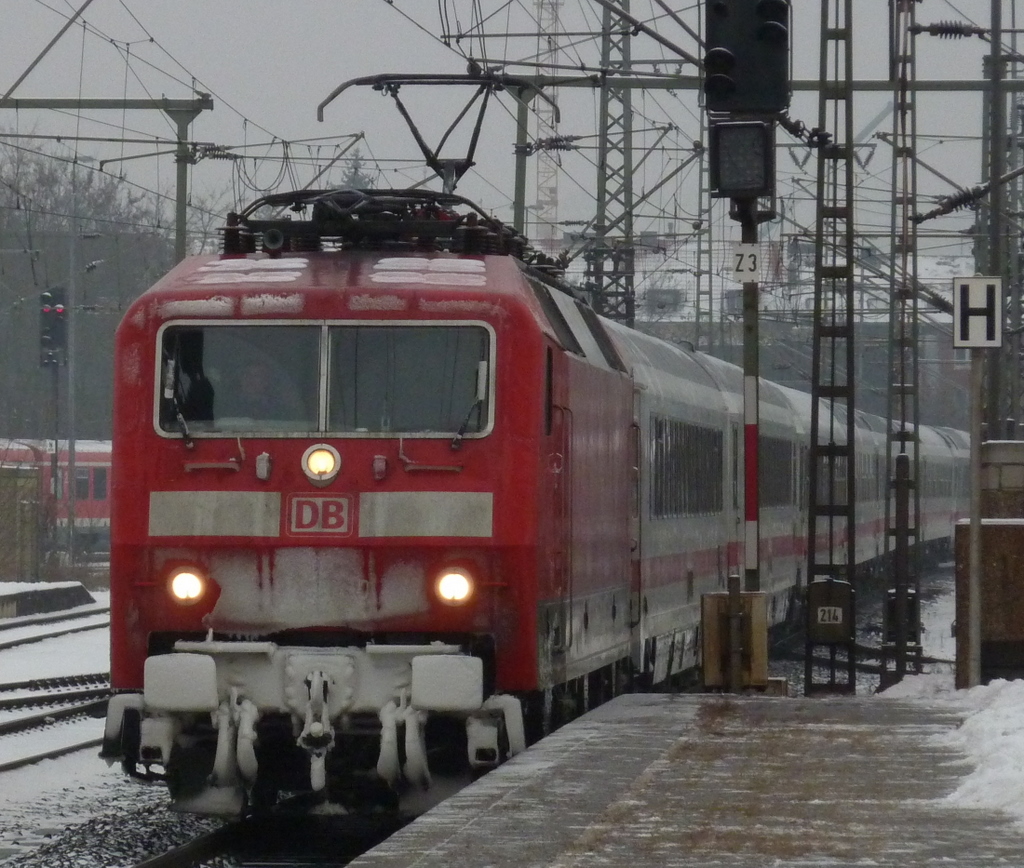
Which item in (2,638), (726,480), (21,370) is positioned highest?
(21,370)

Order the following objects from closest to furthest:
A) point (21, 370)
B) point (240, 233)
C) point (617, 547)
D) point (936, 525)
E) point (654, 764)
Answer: point (654, 764) → point (240, 233) → point (617, 547) → point (936, 525) → point (21, 370)

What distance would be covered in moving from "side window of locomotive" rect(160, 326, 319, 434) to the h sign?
4.59 metres

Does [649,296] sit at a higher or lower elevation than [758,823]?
higher

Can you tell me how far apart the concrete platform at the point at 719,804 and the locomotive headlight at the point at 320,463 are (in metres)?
1.59

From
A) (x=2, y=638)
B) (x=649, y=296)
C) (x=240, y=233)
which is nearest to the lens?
(x=240, y=233)

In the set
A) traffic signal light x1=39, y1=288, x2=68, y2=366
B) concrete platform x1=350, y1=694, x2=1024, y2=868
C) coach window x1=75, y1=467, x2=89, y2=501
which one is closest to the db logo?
concrete platform x1=350, y1=694, x2=1024, y2=868

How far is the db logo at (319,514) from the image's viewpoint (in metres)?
9.23

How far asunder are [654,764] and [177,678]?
214 centimetres

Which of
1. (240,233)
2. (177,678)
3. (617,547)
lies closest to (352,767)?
(177,678)

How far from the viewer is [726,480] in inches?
760

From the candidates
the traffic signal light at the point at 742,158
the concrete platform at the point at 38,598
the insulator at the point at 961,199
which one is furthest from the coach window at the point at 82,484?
the traffic signal light at the point at 742,158

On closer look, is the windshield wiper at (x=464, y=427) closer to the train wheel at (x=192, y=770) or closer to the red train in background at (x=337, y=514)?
the red train in background at (x=337, y=514)

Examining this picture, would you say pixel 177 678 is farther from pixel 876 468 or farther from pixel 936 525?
pixel 936 525

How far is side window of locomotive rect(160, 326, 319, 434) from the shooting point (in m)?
9.48
